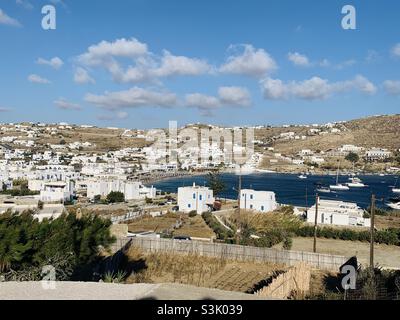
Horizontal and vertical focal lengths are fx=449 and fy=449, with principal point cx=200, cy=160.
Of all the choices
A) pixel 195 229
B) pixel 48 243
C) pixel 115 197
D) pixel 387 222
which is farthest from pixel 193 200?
pixel 48 243

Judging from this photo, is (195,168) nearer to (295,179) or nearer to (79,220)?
(295,179)

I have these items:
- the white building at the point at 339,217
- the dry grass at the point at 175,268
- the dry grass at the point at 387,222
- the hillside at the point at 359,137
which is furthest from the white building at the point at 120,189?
Result: the hillside at the point at 359,137

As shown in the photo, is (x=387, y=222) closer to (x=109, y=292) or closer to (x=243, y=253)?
(x=243, y=253)

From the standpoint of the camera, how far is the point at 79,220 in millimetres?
13109

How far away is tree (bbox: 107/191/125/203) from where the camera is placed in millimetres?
52750

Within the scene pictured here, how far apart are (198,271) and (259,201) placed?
22158 millimetres

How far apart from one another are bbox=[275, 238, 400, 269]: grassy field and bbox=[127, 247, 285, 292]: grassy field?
599 centimetres

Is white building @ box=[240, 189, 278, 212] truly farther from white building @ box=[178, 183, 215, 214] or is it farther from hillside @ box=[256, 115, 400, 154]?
hillside @ box=[256, 115, 400, 154]

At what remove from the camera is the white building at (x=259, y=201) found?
39.3 m

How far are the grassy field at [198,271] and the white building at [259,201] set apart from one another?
66.4 feet

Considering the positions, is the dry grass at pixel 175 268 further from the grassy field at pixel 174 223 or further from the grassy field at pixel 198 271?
the grassy field at pixel 174 223

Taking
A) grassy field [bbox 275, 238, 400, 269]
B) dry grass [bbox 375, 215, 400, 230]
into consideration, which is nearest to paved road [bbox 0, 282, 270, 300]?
grassy field [bbox 275, 238, 400, 269]
